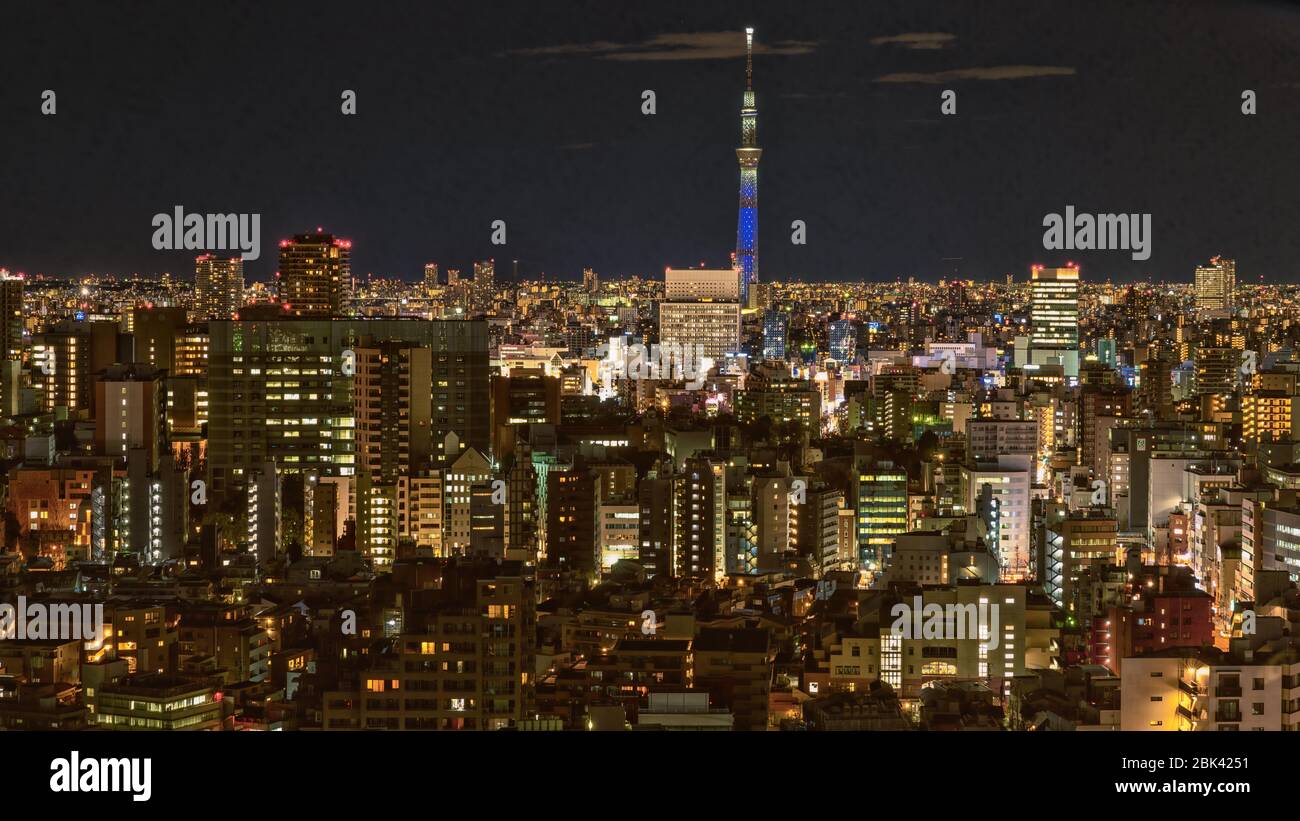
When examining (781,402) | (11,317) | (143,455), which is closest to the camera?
(143,455)

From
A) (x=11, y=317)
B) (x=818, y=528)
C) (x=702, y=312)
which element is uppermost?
(x=702, y=312)

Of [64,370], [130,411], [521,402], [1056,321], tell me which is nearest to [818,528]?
[521,402]

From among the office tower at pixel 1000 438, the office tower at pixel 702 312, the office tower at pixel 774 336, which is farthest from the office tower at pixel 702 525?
the office tower at pixel 774 336

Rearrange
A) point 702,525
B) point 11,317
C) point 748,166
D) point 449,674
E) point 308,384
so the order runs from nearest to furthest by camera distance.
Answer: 1. point 449,674
2. point 748,166
3. point 702,525
4. point 11,317
5. point 308,384

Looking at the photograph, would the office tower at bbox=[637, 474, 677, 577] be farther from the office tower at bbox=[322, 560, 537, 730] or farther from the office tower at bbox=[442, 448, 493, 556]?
the office tower at bbox=[322, 560, 537, 730]

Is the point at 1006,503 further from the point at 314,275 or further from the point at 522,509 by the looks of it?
the point at 314,275

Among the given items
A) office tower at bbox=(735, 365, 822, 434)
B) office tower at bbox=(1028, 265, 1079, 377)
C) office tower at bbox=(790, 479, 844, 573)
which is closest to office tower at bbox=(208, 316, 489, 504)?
office tower at bbox=(790, 479, 844, 573)
